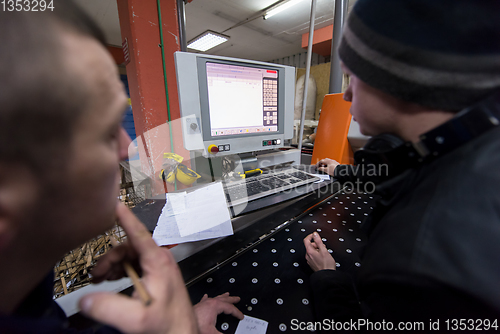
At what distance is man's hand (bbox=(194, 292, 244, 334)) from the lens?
42cm

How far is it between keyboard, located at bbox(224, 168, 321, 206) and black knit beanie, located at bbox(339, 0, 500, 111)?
1.69 ft

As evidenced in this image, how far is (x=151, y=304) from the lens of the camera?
0.21 m

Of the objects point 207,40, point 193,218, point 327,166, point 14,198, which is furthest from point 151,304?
point 207,40

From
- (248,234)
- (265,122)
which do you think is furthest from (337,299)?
(265,122)

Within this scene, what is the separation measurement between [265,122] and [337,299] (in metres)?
0.80

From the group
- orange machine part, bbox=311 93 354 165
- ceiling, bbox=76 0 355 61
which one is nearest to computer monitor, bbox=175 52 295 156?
orange machine part, bbox=311 93 354 165

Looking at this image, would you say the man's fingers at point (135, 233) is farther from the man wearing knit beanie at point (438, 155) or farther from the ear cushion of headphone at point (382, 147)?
the ear cushion of headphone at point (382, 147)

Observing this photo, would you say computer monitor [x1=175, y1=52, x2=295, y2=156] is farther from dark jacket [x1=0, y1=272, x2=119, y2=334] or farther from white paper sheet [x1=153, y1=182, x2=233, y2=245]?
dark jacket [x1=0, y1=272, x2=119, y2=334]

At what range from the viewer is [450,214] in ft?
0.93

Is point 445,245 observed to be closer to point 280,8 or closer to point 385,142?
point 385,142

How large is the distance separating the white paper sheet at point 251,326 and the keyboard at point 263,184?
321 mm

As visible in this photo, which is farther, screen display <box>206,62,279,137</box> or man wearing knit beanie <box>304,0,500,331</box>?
screen display <box>206,62,279,137</box>

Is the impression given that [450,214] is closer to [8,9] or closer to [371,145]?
[371,145]

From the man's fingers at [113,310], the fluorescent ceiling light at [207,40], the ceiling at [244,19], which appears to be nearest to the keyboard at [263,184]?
the man's fingers at [113,310]
